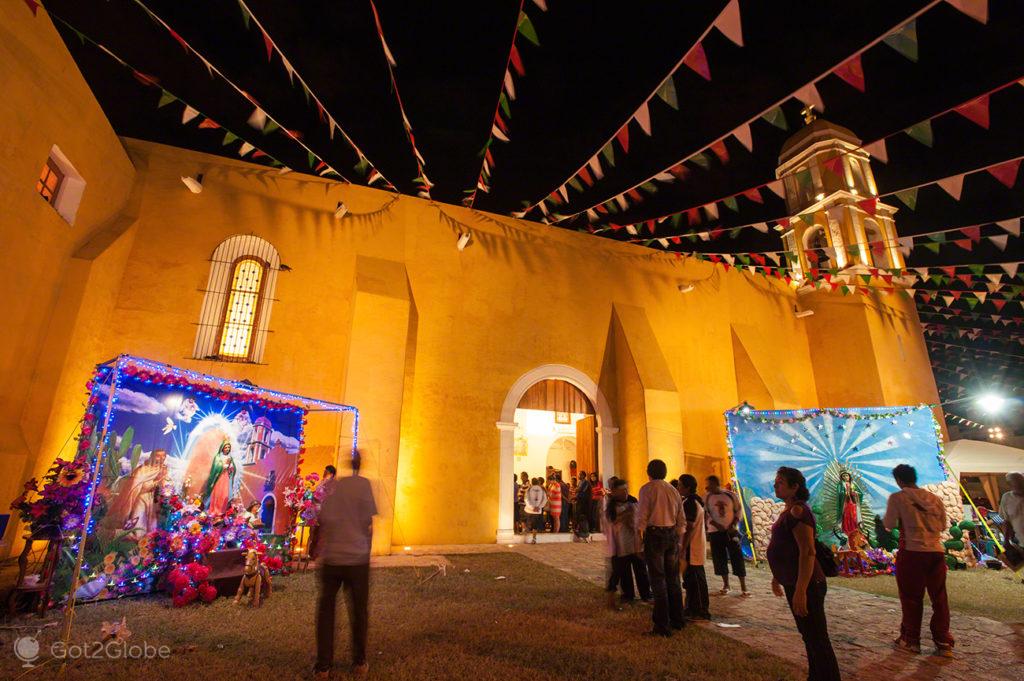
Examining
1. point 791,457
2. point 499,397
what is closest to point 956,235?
point 791,457

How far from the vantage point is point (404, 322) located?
9.60 m

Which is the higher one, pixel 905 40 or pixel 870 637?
pixel 905 40

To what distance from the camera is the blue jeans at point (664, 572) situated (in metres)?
4.28

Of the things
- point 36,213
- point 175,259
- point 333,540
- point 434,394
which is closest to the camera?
point 333,540

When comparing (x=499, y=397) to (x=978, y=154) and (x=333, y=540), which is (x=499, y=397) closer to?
(x=333, y=540)

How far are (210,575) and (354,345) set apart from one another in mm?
4460

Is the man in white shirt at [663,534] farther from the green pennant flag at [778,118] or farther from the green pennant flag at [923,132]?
the green pennant flag at [923,132]

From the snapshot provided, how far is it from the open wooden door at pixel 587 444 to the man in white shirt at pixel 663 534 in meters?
7.31

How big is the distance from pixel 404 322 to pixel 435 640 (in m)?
6.42

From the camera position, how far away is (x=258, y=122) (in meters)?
8.09

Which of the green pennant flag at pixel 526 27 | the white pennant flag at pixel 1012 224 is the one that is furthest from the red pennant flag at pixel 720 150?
the white pennant flag at pixel 1012 224

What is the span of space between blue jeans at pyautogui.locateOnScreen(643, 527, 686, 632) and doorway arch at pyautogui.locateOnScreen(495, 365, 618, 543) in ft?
19.8

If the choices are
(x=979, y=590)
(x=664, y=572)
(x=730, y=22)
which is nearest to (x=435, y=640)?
(x=664, y=572)

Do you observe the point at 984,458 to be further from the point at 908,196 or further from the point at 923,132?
the point at 923,132
